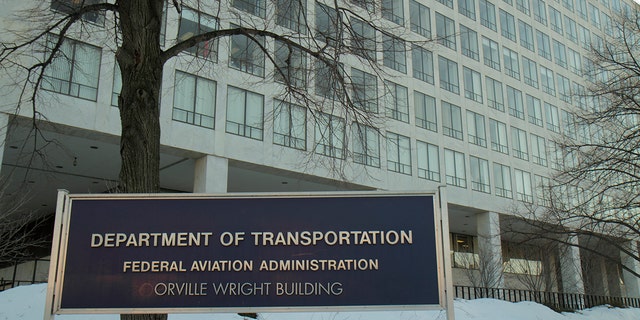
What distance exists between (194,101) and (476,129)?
64.6ft

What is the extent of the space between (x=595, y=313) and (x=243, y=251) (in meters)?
25.4

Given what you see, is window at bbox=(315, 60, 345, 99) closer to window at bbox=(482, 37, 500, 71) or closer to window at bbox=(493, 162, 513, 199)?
window at bbox=(493, 162, 513, 199)

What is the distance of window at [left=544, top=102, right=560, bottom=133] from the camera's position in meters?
43.0

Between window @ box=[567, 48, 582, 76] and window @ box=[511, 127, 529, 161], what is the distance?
31.4ft

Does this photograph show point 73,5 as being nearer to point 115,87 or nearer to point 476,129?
point 115,87

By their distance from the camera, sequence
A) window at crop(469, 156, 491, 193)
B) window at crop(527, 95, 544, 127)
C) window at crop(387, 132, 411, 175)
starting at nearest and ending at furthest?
window at crop(387, 132, 411, 175)
window at crop(469, 156, 491, 193)
window at crop(527, 95, 544, 127)

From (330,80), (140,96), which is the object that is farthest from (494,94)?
(140,96)

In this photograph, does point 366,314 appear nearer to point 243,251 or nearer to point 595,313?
point 243,251

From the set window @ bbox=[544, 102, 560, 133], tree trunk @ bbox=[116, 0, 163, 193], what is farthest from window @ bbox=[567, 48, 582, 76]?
tree trunk @ bbox=[116, 0, 163, 193]

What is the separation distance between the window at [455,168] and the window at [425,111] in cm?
182

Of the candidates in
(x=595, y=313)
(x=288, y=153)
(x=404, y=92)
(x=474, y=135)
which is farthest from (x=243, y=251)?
(x=474, y=135)

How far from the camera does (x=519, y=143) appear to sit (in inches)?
1582

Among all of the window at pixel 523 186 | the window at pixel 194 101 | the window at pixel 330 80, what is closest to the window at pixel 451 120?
the window at pixel 523 186

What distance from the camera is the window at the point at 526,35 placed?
42781 mm
